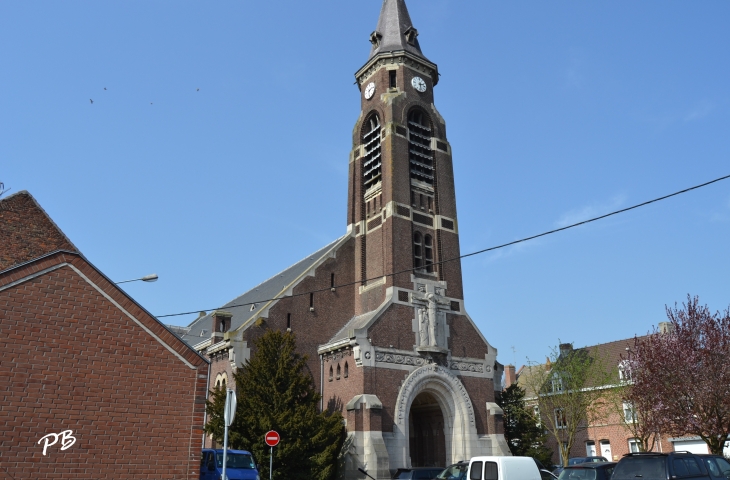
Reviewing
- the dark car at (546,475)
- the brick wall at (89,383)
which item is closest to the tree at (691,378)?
the dark car at (546,475)

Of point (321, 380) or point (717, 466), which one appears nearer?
point (717, 466)

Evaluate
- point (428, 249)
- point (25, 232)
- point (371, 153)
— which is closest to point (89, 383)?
point (25, 232)

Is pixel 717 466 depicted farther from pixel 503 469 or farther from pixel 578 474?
pixel 503 469

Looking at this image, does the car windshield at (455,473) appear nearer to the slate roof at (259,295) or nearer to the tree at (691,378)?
the tree at (691,378)

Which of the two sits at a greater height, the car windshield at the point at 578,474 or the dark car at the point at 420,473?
the car windshield at the point at 578,474

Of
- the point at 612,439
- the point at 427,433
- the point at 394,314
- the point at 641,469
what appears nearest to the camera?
the point at 641,469

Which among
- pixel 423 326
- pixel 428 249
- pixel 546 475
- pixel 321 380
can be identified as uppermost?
pixel 428 249

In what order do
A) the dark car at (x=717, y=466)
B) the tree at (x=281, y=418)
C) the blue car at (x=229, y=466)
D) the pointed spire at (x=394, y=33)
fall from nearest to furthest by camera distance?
the dark car at (x=717, y=466) < the blue car at (x=229, y=466) < the tree at (x=281, y=418) < the pointed spire at (x=394, y=33)

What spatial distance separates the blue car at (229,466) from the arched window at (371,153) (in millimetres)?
21770

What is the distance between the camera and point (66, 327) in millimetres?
14164

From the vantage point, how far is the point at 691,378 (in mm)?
25047

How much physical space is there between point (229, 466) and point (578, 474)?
10.5 m

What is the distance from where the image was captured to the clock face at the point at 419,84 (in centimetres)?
4053

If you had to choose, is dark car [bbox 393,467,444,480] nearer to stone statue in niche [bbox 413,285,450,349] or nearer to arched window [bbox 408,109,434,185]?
stone statue in niche [bbox 413,285,450,349]
